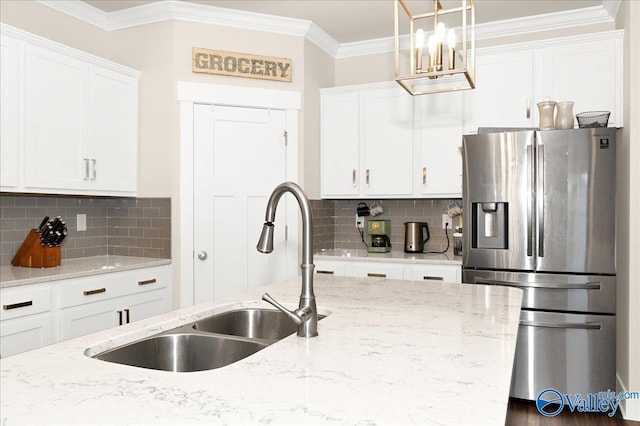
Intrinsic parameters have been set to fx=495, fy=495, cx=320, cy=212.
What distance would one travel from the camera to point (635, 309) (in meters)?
2.84

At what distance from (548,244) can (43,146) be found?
322cm

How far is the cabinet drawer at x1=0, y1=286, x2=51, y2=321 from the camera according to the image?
253cm

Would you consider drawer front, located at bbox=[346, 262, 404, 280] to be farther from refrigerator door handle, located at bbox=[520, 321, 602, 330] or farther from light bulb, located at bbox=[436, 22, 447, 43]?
light bulb, located at bbox=[436, 22, 447, 43]

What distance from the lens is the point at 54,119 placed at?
311 centimetres

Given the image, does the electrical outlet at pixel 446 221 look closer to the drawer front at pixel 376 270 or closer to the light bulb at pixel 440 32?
the drawer front at pixel 376 270

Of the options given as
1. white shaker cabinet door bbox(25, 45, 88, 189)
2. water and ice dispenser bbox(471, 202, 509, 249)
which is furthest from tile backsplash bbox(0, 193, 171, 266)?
water and ice dispenser bbox(471, 202, 509, 249)

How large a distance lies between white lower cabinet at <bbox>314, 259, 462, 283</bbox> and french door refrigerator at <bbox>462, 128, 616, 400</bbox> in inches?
13.5

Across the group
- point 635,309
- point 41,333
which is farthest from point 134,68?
point 635,309

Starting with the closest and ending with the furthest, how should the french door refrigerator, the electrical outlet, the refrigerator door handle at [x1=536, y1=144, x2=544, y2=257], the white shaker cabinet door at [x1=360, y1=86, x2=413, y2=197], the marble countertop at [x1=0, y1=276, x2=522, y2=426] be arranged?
the marble countertop at [x1=0, y1=276, x2=522, y2=426] → the french door refrigerator → the refrigerator door handle at [x1=536, y1=144, x2=544, y2=257] → the white shaker cabinet door at [x1=360, y1=86, x2=413, y2=197] → the electrical outlet

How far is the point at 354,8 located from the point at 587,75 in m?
1.74

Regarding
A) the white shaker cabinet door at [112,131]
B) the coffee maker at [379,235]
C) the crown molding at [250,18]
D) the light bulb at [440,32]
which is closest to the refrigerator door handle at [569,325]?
the coffee maker at [379,235]

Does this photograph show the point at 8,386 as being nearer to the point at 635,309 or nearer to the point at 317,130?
the point at 635,309

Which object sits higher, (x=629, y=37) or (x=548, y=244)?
(x=629, y=37)

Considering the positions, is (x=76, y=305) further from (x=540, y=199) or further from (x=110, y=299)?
(x=540, y=199)
